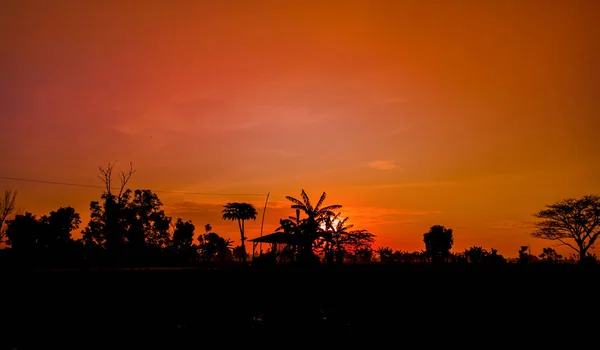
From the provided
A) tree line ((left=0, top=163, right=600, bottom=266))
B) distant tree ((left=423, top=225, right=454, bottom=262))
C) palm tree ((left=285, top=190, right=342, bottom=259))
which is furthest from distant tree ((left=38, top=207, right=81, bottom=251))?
distant tree ((left=423, top=225, right=454, bottom=262))

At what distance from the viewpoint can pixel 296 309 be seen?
15680 millimetres

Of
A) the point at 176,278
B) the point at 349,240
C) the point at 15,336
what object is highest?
the point at 349,240

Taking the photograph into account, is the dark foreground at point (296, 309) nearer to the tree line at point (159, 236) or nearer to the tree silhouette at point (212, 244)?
the tree line at point (159, 236)

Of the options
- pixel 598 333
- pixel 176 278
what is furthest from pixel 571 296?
pixel 176 278

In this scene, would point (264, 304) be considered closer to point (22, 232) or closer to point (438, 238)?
point (22, 232)

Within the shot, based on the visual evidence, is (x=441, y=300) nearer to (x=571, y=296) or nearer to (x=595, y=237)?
(x=571, y=296)

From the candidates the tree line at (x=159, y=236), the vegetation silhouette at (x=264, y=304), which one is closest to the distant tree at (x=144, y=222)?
the tree line at (x=159, y=236)

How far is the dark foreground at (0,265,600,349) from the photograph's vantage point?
10.6 meters

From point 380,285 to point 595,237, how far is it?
147 feet

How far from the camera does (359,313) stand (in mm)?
14336

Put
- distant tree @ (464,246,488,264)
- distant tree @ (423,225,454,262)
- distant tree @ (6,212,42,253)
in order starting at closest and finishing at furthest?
distant tree @ (464,246,488,264), distant tree @ (6,212,42,253), distant tree @ (423,225,454,262)

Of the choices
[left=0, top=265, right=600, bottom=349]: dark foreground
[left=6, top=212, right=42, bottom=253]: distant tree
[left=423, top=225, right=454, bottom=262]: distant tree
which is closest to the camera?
[left=0, top=265, right=600, bottom=349]: dark foreground

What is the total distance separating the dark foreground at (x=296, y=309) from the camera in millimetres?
10586

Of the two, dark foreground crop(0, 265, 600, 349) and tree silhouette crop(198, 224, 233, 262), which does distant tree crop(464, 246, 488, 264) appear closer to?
dark foreground crop(0, 265, 600, 349)
